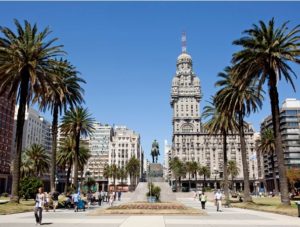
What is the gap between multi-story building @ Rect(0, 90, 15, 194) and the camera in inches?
4156

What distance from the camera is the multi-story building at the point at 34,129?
494 feet

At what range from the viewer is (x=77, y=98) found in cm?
4675

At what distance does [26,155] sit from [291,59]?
79.0 meters

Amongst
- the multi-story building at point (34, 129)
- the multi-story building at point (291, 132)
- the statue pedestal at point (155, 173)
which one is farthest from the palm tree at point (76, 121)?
the multi-story building at point (291, 132)

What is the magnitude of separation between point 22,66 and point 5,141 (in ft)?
280

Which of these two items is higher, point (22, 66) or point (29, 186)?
point (22, 66)

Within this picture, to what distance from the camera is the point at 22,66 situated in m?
32.9

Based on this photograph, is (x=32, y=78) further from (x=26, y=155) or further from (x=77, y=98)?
(x=26, y=155)

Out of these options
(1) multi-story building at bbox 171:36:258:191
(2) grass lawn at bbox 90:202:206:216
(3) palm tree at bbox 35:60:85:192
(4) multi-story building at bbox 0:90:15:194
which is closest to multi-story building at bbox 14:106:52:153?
(4) multi-story building at bbox 0:90:15:194

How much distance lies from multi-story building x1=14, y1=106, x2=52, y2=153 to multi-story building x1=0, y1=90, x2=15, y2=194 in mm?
28188

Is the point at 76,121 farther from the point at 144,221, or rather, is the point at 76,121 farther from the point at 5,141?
the point at 5,141

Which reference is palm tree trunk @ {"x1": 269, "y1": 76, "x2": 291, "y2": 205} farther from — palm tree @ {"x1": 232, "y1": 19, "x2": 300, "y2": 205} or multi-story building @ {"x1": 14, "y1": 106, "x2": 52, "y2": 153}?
multi-story building @ {"x1": 14, "y1": 106, "x2": 52, "y2": 153}

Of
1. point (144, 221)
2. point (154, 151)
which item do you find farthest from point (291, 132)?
point (144, 221)

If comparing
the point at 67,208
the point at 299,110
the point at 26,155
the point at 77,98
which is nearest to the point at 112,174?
the point at 26,155
